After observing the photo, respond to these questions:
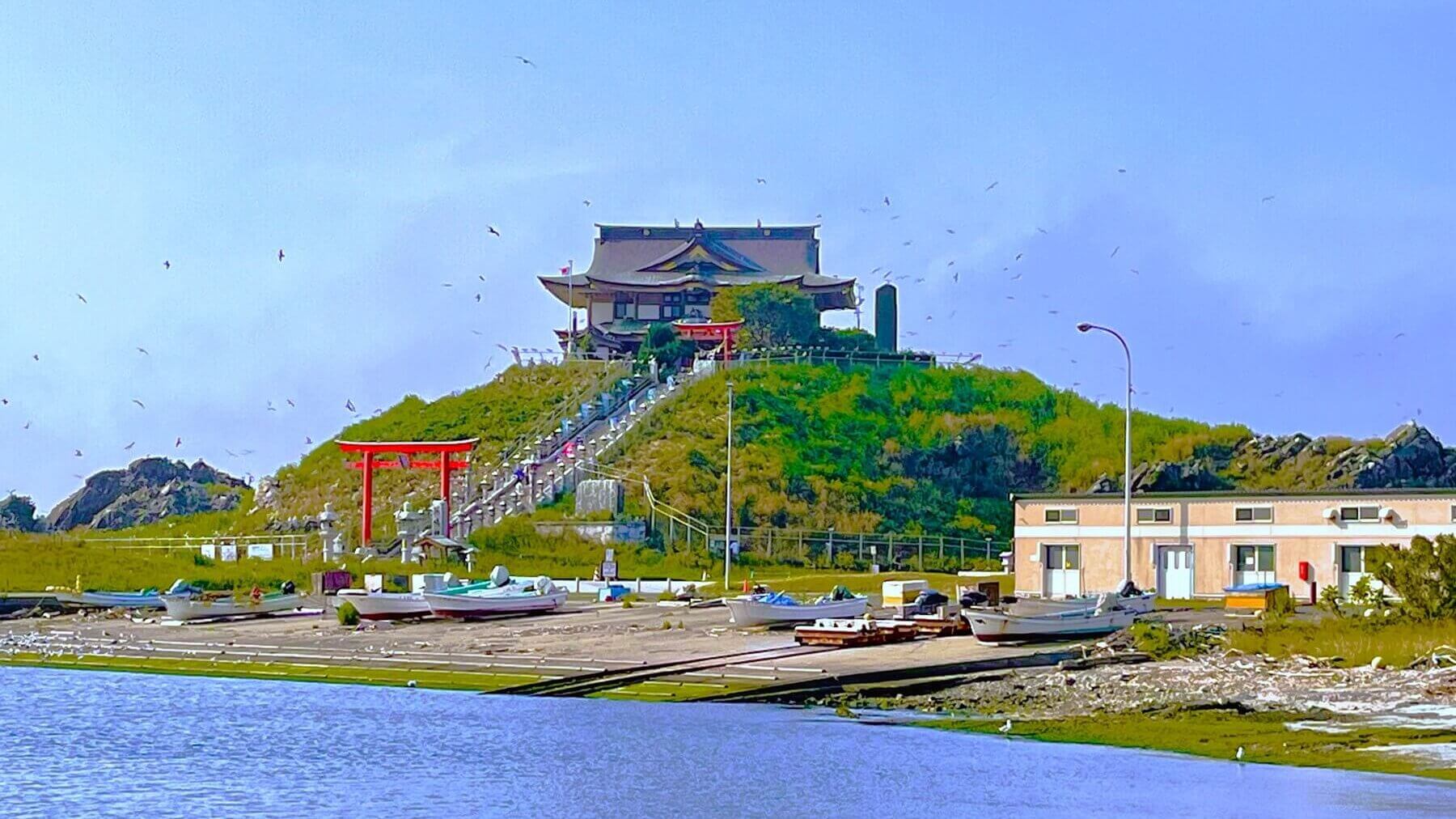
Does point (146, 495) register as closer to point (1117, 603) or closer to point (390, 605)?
point (390, 605)

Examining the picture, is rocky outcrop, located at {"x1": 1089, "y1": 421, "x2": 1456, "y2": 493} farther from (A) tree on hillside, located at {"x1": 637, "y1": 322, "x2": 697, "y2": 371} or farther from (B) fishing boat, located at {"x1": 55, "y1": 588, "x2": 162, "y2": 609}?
(B) fishing boat, located at {"x1": 55, "y1": 588, "x2": 162, "y2": 609}

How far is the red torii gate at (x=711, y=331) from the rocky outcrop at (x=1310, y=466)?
27238mm

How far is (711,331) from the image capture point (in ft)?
374

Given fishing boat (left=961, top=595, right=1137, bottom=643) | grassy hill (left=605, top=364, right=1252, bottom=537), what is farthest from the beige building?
grassy hill (left=605, top=364, right=1252, bottom=537)

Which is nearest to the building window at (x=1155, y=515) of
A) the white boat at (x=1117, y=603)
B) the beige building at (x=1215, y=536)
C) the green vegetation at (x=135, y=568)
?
the beige building at (x=1215, y=536)

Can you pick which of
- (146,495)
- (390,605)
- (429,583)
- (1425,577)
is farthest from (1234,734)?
(146,495)

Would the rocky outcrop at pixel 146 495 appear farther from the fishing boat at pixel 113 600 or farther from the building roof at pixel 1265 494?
the building roof at pixel 1265 494

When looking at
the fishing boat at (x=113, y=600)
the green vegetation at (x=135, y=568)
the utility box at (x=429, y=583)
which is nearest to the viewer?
the utility box at (x=429, y=583)

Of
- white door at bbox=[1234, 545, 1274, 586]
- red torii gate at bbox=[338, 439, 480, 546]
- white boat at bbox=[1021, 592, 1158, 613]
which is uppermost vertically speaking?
red torii gate at bbox=[338, 439, 480, 546]

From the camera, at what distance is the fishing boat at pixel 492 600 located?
196 feet

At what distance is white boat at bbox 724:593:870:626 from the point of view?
51.9 meters

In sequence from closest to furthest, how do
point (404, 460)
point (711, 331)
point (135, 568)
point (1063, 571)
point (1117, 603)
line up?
1. point (1117, 603)
2. point (1063, 571)
3. point (135, 568)
4. point (404, 460)
5. point (711, 331)

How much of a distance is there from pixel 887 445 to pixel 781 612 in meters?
45.5

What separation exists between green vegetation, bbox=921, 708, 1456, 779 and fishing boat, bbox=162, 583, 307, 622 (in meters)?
33.8
